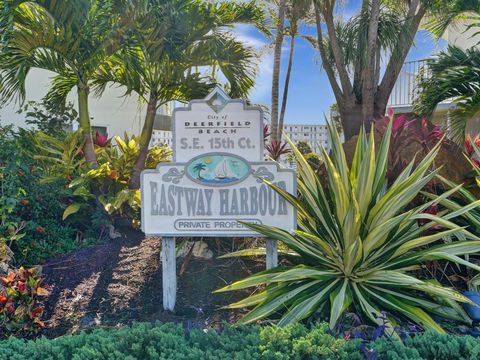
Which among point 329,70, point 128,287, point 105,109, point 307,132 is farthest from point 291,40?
point 128,287

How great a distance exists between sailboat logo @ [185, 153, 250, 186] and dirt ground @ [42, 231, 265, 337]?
0.98 metres

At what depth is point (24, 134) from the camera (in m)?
6.51

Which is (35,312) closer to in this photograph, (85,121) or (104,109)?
(85,121)

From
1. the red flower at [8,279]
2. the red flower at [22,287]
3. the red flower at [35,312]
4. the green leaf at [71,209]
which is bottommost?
the red flower at [35,312]

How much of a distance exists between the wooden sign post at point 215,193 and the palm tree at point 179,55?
7.06 feet

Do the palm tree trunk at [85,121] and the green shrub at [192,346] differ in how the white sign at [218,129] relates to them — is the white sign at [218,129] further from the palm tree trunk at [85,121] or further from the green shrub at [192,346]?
the palm tree trunk at [85,121]

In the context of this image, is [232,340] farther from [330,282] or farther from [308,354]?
[330,282]

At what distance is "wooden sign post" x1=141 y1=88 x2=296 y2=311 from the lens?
13.2 feet

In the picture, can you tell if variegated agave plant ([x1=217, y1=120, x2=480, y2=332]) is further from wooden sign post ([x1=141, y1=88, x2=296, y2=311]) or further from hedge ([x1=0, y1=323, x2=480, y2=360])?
hedge ([x1=0, y1=323, x2=480, y2=360])

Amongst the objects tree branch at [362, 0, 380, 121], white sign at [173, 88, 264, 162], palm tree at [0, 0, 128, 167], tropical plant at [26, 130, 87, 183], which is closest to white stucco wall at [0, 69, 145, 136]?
tropical plant at [26, 130, 87, 183]

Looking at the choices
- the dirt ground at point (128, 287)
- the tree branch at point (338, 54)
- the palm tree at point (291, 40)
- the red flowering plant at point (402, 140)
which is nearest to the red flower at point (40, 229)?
the dirt ground at point (128, 287)

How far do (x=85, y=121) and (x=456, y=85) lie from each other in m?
5.33

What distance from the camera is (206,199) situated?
4.06 m

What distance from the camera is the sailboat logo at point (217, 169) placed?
4.07 meters
